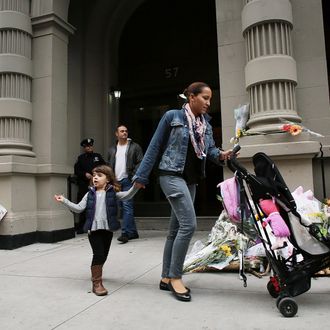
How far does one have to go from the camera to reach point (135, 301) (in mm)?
3275

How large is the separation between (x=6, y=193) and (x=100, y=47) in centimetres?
468

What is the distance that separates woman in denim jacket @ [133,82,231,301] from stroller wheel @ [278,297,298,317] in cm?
80

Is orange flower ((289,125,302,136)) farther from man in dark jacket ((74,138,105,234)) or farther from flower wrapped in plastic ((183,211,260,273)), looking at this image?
man in dark jacket ((74,138,105,234))

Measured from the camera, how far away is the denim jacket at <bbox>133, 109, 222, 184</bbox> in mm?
3359

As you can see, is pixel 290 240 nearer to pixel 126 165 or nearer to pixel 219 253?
pixel 219 253

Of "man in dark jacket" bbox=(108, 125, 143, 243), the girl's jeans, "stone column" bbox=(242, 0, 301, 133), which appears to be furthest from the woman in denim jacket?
"man in dark jacket" bbox=(108, 125, 143, 243)

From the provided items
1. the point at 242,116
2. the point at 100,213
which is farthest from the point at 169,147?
the point at 242,116

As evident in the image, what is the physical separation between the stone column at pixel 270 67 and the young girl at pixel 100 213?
243cm

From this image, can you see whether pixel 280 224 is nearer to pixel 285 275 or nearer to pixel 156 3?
pixel 285 275

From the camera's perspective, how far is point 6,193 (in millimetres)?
6199

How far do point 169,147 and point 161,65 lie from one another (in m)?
6.29

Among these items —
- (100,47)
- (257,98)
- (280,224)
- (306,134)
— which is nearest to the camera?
(280,224)

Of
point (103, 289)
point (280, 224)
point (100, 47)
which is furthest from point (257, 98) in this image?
point (100, 47)

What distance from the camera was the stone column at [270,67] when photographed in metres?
5.18
